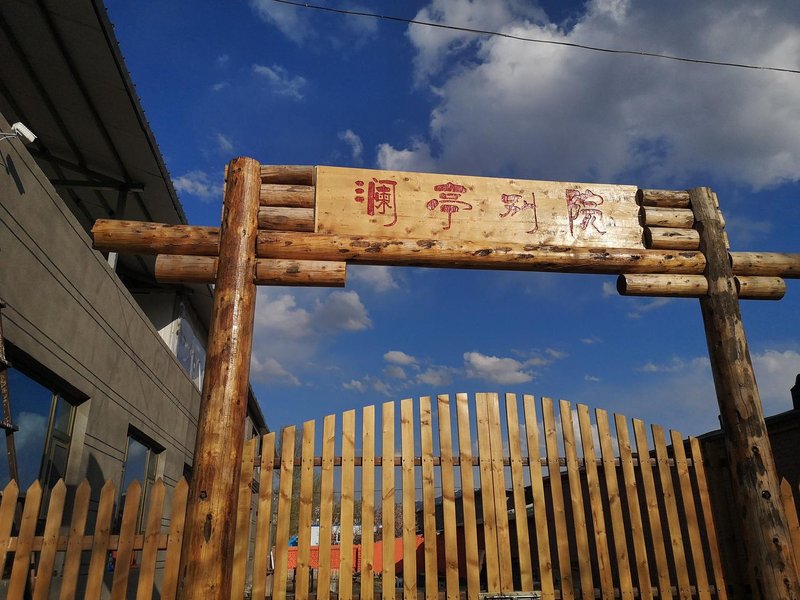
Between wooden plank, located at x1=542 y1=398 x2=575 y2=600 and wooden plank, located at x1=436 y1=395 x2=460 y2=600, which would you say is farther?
wooden plank, located at x1=542 y1=398 x2=575 y2=600

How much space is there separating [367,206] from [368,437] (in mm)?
2424

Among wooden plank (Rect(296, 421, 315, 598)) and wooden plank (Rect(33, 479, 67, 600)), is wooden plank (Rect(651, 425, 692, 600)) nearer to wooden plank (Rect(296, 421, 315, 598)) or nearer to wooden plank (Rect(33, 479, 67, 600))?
wooden plank (Rect(296, 421, 315, 598))

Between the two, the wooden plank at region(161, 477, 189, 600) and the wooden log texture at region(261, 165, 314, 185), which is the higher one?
the wooden log texture at region(261, 165, 314, 185)

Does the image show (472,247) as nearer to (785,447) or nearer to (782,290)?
(782,290)

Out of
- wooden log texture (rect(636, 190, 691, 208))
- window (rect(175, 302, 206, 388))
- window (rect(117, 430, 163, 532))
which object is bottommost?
window (rect(117, 430, 163, 532))

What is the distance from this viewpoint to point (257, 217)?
5.86 meters

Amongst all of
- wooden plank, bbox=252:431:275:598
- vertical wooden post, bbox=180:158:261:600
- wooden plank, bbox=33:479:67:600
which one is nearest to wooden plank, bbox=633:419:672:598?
wooden plank, bbox=252:431:275:598

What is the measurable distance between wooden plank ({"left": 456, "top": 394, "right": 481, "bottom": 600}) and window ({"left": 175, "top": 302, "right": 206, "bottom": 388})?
9439 mm

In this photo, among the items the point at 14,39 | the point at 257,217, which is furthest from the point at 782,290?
the point at 14,39

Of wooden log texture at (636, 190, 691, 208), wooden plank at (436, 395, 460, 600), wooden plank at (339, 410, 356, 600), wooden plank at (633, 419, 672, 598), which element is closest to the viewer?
wooden plank at (339, 410, 356, 600)

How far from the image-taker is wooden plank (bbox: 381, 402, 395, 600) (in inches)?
205

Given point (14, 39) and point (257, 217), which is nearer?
point (257, 217)

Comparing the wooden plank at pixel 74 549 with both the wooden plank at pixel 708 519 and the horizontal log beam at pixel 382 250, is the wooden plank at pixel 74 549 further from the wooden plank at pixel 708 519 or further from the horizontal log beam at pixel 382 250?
the wooden plank at pixel 708 519

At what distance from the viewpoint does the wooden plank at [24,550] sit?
15.3ft
